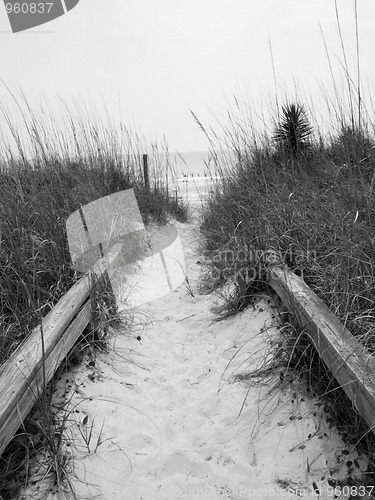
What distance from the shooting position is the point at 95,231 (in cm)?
354

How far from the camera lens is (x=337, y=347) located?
5.29 feet

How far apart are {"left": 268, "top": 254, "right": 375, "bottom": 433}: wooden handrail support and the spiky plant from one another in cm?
305

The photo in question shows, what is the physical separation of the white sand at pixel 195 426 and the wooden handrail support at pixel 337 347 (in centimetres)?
23

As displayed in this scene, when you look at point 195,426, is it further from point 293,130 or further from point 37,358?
point 293,130

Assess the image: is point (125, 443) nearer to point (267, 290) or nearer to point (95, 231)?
point (267, 290)

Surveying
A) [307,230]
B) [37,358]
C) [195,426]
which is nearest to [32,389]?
[37,358]

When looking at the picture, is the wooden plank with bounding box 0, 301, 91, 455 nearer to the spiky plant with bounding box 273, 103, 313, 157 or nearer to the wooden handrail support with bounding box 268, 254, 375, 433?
the wooden handrail support with bounding box 268, 254, 375, 433

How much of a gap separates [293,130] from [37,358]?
164 inches

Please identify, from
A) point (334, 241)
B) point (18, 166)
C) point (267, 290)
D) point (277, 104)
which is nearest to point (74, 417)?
point (267, 290)

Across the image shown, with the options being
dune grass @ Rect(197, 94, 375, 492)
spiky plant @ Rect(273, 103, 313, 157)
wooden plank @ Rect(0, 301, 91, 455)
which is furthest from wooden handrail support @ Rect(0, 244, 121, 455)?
spiky plant @ Rect(273, 103, 313, 157)

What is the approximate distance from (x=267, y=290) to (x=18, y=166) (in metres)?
3.30

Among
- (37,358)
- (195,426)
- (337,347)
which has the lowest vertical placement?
(195,426)

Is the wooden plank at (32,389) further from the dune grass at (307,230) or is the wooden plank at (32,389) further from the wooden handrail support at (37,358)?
the dune grass at (307,230)

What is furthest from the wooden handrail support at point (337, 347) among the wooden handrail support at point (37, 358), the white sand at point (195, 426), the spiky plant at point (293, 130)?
the spiky plant at point (293, 130)
